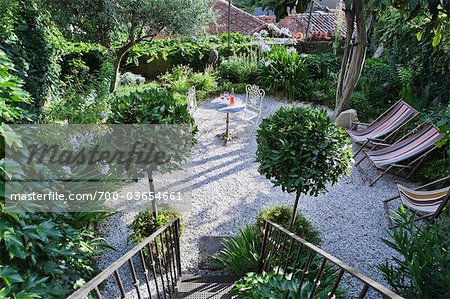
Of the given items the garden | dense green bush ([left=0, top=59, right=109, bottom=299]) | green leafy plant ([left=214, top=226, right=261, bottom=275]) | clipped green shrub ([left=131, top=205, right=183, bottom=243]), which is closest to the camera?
dense green bush ([left=0, top=59, right=109, bottom=299])

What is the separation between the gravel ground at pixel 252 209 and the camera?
3.38 metres

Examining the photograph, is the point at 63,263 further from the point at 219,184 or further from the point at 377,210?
the point at 377,210

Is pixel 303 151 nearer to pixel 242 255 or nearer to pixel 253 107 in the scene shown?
pixel 242 255

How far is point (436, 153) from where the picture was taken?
14.7 ft

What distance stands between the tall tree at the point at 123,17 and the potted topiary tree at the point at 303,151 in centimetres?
337

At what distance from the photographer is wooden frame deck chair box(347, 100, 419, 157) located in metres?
4.94

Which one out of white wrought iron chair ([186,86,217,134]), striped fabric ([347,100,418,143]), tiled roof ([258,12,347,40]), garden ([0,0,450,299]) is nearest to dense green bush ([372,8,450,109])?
garden ([0,0,450,299])

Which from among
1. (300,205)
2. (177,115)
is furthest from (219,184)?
(177,115)

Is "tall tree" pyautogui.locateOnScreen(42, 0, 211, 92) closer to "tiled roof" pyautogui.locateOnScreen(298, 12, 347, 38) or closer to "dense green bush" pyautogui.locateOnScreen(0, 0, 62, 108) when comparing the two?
"dense green bush" pyautogui.locateOnScreen(0, 0, 62, 108)

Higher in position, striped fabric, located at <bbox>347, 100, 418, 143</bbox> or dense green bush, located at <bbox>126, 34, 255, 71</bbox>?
dense green bush, located at <bbox>126, 34, 255, 71</bbox>

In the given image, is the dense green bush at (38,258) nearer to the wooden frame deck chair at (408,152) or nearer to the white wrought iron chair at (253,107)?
the wooden frame deck chair at (408,152)

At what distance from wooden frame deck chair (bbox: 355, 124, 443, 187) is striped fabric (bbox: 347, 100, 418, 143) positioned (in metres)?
0.28

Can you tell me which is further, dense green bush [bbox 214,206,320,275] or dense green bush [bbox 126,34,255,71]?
dense green bush [bbox 126,34,255,71]

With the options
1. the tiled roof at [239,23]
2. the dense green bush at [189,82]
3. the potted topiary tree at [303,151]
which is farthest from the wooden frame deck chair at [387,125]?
the tiled roof at [239,23]
